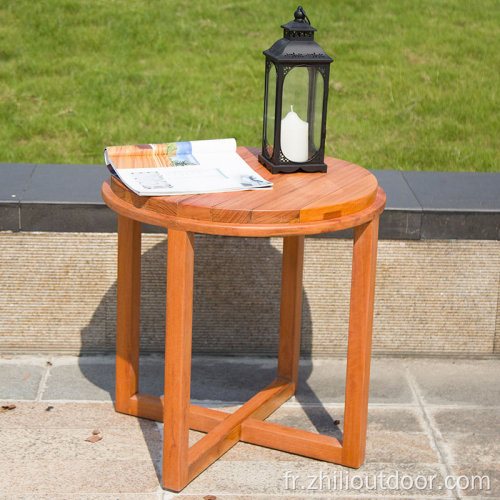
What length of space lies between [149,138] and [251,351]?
1.85 m

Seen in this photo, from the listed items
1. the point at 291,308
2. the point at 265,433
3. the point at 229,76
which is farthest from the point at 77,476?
the point at 229,76

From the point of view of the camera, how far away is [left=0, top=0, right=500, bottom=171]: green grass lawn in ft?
18.7

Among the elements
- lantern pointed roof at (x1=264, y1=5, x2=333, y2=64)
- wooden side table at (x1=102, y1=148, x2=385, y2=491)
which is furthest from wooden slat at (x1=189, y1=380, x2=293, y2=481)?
lantern pointed roof at (x1=264, y1=5, x2=333, y2=64)

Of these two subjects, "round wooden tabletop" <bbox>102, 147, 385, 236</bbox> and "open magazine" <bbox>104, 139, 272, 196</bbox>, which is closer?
"round wooden tabletop" <bbox>102, 147, 385, 236</bbox>

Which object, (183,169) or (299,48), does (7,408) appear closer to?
(183,169)

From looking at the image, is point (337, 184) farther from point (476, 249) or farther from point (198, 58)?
point (198, 58)

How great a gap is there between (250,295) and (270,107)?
1.13 m

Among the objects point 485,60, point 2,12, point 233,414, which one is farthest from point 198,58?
point 233,414

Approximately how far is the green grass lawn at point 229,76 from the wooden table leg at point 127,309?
2.01 metres

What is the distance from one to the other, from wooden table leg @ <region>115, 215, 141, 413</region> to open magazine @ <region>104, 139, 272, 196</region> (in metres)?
0.28

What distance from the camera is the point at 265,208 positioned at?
295 centimetres

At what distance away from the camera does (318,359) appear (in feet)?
14.5

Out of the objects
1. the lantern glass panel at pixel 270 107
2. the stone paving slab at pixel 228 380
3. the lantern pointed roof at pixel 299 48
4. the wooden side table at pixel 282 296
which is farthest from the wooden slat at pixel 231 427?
the lantern pointed roof at pixel 299 48

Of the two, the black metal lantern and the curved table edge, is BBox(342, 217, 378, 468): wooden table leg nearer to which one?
the curved table edge
